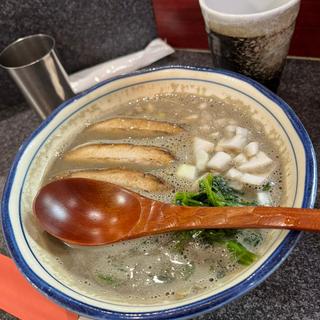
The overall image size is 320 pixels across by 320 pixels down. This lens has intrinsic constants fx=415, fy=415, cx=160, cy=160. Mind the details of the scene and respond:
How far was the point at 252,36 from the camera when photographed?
981 millimetres

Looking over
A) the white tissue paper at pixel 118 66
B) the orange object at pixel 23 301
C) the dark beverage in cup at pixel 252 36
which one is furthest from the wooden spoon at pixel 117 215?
the white tissue paper at pixel 118 66

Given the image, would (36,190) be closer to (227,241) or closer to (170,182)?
(170,182)

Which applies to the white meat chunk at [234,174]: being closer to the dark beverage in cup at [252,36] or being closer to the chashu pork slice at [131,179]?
the chashu pork slice at [131,179]

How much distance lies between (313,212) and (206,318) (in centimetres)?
30

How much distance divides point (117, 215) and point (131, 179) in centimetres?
14

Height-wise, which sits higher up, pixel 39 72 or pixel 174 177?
pixel 39 72

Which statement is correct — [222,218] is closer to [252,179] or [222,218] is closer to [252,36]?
[252,179]

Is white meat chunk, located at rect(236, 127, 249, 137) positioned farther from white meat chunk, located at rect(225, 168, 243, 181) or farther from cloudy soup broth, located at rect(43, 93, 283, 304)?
white meat chunk, located at rect(225, 168, 243, 181)

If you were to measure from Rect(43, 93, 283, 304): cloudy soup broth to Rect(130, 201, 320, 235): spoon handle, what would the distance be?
0.22 ft

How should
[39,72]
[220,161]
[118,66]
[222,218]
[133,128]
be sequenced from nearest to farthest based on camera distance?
1. [222,218]
2. [220,161]
3. [133,128]
4. [39,72]
5. [118,66]

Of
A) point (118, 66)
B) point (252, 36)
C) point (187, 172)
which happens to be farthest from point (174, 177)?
point (118, 66)

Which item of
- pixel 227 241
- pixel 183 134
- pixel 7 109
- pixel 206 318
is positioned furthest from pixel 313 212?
pixel 7 109

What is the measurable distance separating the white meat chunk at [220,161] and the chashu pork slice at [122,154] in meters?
0.10

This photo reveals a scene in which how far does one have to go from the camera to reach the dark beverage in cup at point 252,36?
952mm
